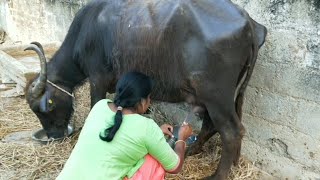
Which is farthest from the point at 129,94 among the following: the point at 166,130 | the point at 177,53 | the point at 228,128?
the point at 228,128

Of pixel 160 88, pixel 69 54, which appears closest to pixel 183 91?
pixel 160 88

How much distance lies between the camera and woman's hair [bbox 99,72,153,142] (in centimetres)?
251

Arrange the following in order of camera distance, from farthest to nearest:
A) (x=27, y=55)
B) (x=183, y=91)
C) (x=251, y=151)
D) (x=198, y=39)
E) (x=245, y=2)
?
1. (x=27, y=55)
2. (x=251, y=151)
3. (x=245, y=2)
4. (x=183, y=91)
5. (x=198, y=39)

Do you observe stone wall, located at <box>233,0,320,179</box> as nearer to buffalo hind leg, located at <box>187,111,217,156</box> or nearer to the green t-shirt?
buffalo hind leg, located at <box>187,111,217,156</box>

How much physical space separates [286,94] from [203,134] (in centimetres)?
97

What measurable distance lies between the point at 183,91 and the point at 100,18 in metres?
1.14

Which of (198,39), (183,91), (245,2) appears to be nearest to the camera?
(198,39)

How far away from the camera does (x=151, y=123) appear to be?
2.63m

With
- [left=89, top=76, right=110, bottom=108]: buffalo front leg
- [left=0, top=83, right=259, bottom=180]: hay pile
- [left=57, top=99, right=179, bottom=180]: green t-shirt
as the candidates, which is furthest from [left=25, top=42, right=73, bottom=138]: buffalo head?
[left=57, top=99, right=179, bottom=180]: green t-shirt

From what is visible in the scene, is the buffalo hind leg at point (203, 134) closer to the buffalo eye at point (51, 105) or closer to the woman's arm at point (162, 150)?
the woman's arm at point (162, 150)

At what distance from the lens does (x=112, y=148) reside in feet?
8.39

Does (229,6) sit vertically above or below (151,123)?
above

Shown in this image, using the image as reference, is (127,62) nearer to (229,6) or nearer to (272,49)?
(229,6)

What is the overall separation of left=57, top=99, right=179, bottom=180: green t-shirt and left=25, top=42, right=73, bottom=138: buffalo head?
1802 mm
